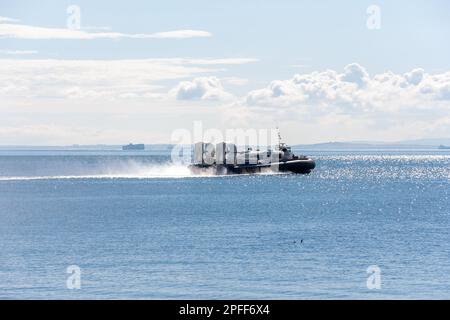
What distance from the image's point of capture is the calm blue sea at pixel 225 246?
175ft

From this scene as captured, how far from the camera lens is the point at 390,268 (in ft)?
200

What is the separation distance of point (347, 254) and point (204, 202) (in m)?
Result: 57.2

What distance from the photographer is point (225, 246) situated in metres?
72.4
